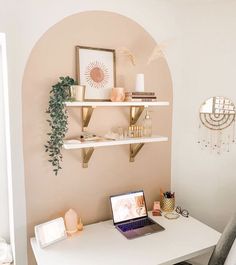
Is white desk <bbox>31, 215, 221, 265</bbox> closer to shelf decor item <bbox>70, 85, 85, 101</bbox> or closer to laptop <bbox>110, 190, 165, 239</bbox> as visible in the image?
laptop <bbox>110, 190, 165, 239</bbox>

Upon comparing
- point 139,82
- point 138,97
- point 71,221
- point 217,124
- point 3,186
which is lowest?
point 71,221

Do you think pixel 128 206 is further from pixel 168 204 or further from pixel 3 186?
pixel 3 186

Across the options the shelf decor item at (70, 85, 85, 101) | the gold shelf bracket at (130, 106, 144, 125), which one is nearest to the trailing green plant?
the shelf decor item at (70, 85, 85, 101)

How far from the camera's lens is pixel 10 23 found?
1550 mm

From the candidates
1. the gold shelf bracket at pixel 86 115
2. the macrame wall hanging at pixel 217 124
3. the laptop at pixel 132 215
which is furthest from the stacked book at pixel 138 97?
the laptop at pixel 132 215

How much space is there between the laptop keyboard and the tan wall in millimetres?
191

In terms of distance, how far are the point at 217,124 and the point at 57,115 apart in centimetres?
122

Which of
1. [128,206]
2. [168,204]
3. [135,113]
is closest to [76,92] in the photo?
[135,113]

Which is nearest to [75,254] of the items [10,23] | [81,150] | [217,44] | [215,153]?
[81,150]

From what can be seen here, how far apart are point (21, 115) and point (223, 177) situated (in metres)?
1.55

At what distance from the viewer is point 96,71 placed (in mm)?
1824

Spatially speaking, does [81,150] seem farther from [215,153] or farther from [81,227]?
[215,153]

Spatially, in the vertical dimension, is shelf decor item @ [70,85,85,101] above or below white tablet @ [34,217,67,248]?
above

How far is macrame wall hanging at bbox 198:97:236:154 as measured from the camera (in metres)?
2.00
